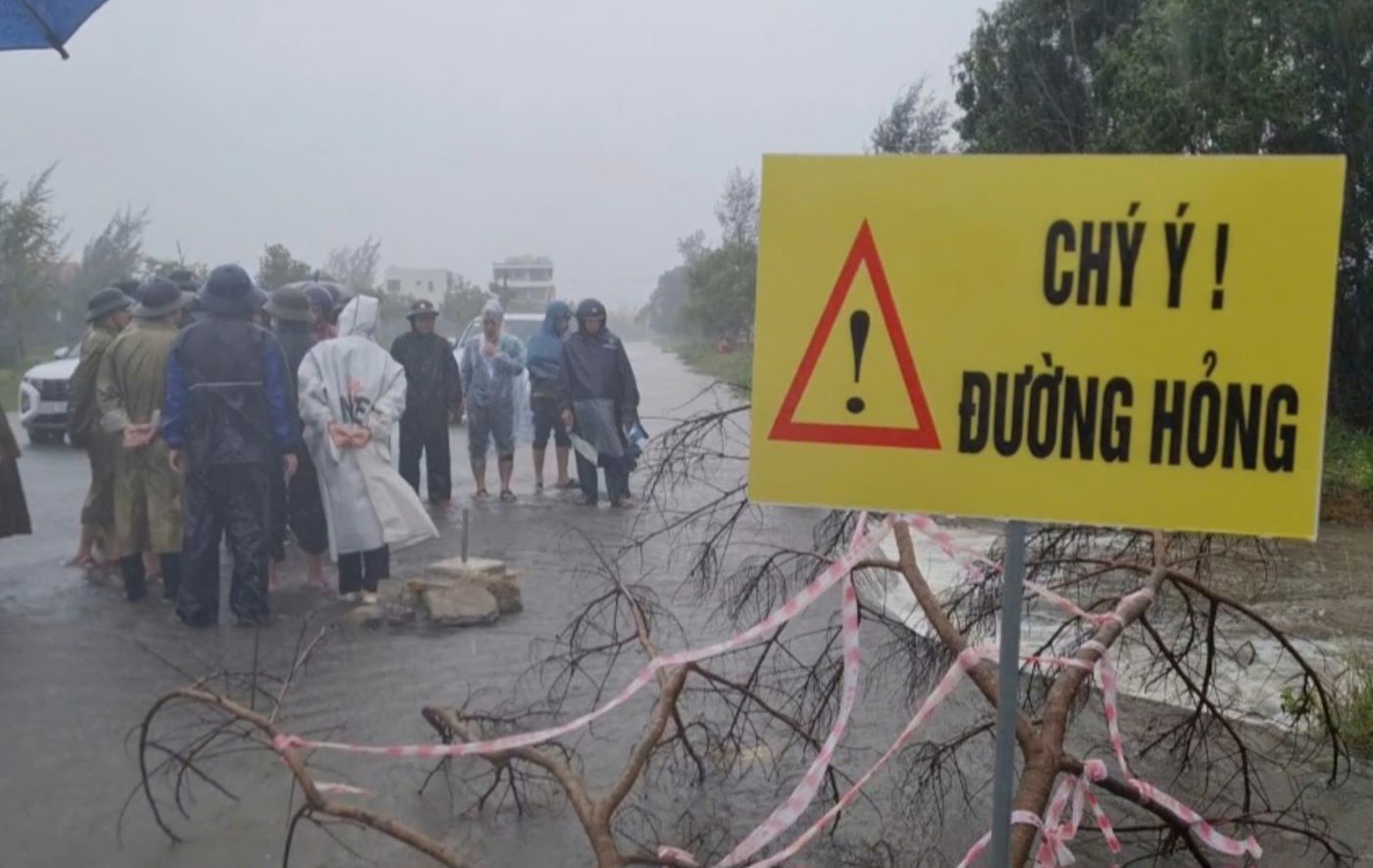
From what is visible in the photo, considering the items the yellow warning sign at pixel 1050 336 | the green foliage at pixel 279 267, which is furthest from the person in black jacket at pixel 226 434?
the green foliage at pixel 279 267

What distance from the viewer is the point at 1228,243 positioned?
7.09 feet

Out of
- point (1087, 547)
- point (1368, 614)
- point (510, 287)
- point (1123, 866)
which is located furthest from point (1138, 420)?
point (510, 287)

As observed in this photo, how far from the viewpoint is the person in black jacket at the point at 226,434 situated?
720cm

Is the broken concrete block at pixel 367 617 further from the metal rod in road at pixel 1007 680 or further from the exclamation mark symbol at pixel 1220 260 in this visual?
the exclamation mark symbol at pixel 1220 260

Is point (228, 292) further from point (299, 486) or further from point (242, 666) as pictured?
point (242, 666)

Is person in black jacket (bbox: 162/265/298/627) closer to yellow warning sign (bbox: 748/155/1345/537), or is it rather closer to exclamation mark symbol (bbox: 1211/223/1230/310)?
yellow warning sign (bbox: 748/155/1345/537)

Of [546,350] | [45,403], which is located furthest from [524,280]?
[546,350]

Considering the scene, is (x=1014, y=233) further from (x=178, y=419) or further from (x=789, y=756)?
(x=178, y=419)

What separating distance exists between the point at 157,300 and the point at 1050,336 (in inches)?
260

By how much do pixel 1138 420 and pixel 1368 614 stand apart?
21.5ft

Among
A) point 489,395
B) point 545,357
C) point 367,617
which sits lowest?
point 367,617

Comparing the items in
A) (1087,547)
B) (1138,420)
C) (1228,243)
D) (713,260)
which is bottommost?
(1087,547)

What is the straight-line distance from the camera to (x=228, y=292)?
7.25m

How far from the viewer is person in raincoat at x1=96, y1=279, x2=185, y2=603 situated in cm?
779
